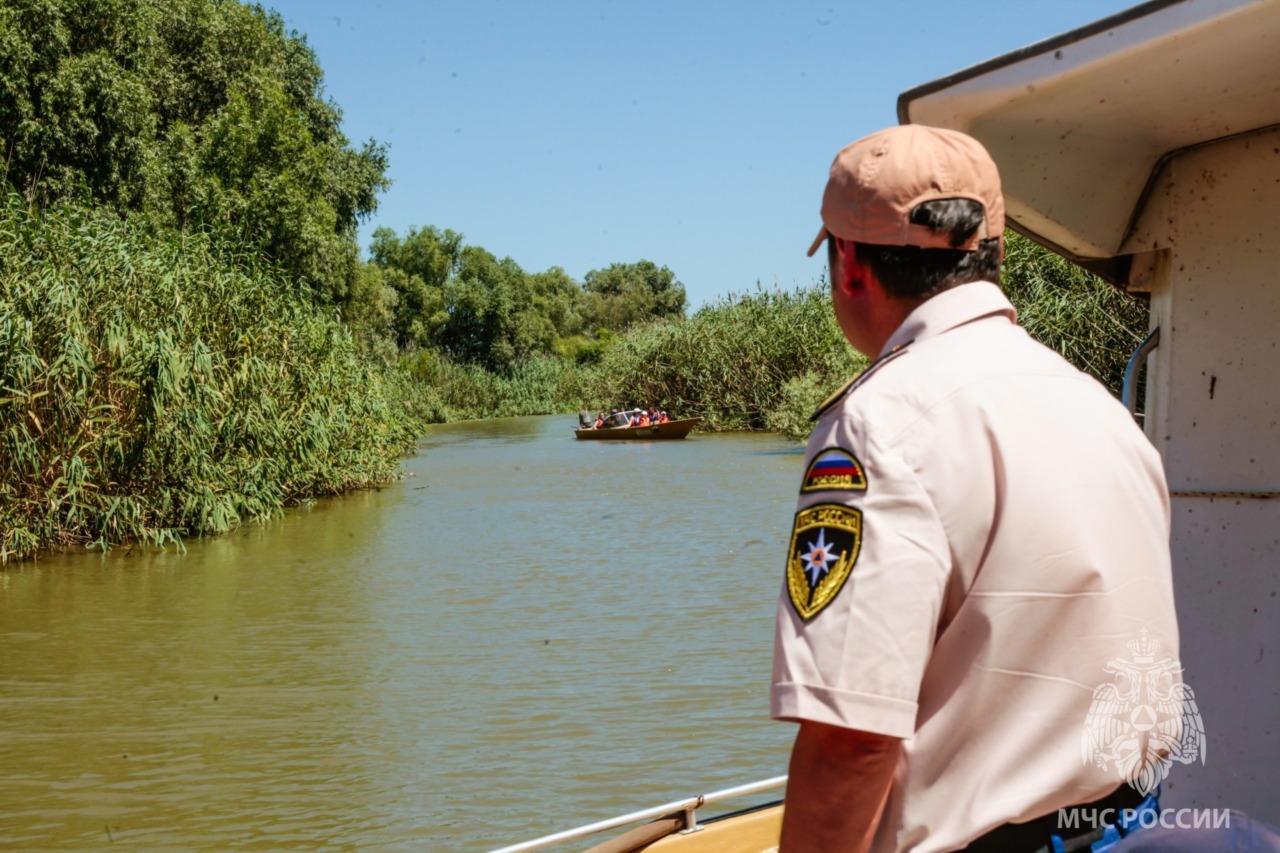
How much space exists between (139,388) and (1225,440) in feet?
35.6

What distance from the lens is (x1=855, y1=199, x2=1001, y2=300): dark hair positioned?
4.53 feet

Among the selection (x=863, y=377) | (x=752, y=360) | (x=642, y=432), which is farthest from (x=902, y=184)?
(x=752, y=360)

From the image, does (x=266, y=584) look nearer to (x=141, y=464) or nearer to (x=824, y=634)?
(x=141, y=464)

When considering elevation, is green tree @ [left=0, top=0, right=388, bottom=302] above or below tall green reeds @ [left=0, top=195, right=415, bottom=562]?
above

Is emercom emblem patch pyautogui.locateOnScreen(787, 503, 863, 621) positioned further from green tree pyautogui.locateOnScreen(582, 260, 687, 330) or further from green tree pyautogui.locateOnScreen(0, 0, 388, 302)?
green tree pyautogui.locateOnScreen(582, 260, 687, 330)

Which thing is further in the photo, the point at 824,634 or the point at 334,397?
the point at 334,397

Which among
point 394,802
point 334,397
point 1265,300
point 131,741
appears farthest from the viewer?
point 334,397

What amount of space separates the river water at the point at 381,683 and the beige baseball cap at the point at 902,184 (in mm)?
4588

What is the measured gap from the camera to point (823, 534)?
1.29 m

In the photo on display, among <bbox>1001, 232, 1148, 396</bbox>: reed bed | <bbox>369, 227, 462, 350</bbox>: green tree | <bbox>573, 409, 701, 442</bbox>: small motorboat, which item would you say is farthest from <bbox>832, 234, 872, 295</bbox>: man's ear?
<bbox>369, 227, 462, 350</bbox>: green tree

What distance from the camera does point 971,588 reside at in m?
1.29

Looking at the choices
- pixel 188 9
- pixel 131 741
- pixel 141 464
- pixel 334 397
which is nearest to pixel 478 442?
pixel 188 9

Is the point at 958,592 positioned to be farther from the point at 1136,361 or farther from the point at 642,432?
the point at 642,432

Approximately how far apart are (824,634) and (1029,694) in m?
0.22
